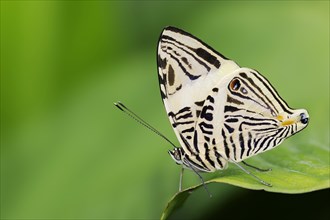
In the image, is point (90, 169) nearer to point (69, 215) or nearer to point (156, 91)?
point (69, 215)

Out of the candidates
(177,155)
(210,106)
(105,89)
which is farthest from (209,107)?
(105,89)

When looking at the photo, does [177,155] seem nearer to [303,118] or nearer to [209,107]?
[209,107]

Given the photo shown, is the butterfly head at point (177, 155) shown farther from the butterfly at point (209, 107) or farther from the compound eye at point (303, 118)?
the compound eye at point (303, 118)

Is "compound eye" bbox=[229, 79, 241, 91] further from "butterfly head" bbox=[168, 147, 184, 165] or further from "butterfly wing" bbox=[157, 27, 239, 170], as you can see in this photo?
"butterfly head" bbox=[168, 147, 184, 165]

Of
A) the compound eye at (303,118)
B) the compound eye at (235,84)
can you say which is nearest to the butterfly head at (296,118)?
the compound eye at (303,118)

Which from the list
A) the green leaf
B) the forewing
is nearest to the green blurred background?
the green leaf

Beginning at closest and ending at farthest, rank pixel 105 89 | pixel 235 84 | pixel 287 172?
pixel 287 172, pixel 235 84, pixel 105 89
